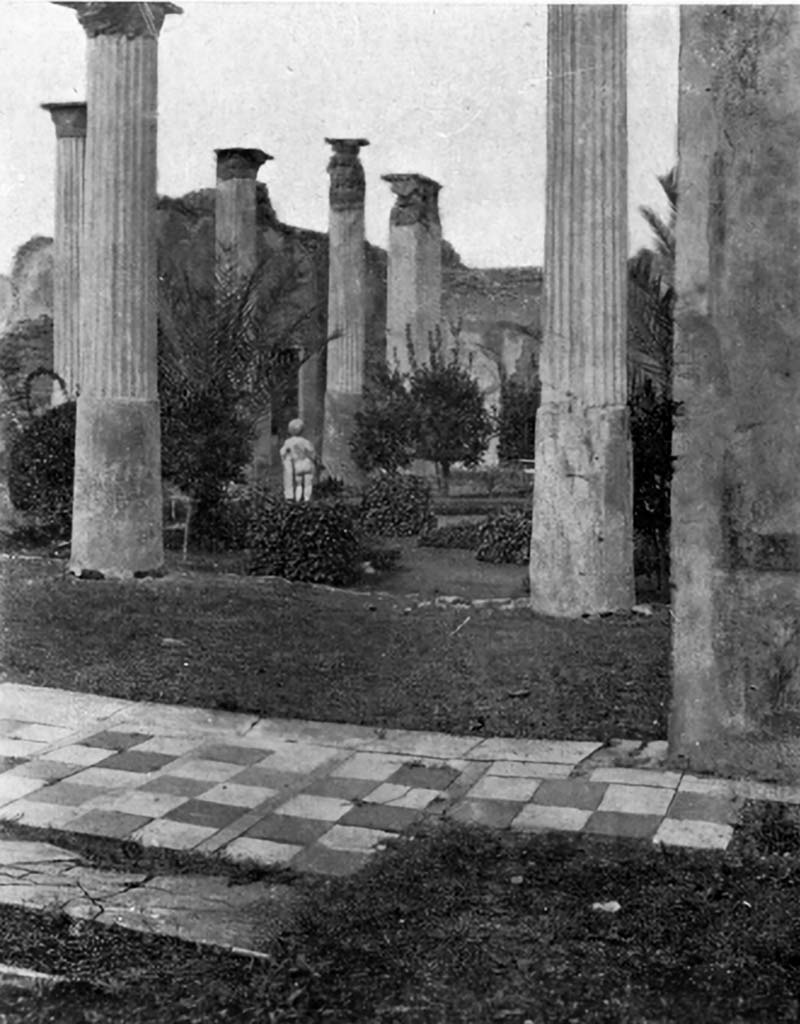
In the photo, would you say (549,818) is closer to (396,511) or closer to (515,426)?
(396,511)

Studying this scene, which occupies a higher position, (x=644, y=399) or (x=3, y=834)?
(x=644, y=399)

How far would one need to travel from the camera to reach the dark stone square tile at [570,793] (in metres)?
3.96

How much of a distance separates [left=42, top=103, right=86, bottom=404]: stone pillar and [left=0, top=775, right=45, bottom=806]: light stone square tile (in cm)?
661

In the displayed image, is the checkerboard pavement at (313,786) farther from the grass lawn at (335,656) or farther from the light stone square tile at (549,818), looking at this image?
the grass lawn at (335,656)

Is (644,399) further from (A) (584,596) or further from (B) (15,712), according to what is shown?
(B) (15,712)

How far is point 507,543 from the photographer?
10562mm

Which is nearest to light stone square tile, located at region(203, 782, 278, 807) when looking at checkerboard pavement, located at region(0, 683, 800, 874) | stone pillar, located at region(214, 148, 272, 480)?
checkerboard pavement, located at region(0, 683, 800, 874)

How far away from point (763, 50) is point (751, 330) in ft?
2.88

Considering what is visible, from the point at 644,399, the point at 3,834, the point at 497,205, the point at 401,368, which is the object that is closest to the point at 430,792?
the point at 3,834

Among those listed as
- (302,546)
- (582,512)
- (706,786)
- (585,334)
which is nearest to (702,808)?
(706,786)

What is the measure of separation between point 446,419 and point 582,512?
7.19m

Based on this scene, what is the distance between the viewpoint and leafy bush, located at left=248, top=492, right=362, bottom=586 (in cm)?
935

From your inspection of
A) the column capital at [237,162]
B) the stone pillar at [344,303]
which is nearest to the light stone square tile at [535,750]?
the stone pillar at [344,303]

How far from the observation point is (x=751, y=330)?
13.0ft
